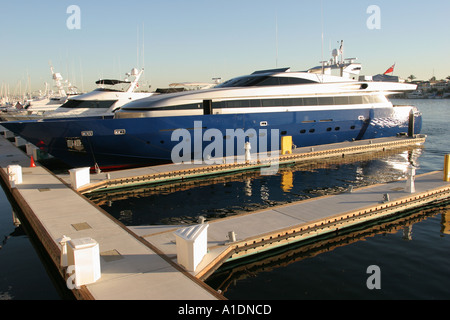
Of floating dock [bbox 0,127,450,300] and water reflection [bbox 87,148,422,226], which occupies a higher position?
floating dock [bbox 0,127,450,300]

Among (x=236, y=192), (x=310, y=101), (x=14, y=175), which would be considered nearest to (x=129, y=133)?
(x=14, y=175)

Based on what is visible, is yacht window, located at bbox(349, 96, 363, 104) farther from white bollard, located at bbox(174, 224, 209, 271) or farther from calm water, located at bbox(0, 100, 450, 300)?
white bollard, located at bbox(174, 224, 209, 271)

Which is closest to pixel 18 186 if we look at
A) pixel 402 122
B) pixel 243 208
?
pixel 243 208

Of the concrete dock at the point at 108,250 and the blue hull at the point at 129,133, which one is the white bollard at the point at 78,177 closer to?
the concrete dock at the point at 108,250

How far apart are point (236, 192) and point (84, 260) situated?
9633 millimetres

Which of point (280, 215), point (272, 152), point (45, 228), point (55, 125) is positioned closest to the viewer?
point (45, 228)

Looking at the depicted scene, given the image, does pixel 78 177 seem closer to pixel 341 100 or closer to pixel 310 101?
pixel 310 101

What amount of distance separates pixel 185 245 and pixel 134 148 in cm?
1225

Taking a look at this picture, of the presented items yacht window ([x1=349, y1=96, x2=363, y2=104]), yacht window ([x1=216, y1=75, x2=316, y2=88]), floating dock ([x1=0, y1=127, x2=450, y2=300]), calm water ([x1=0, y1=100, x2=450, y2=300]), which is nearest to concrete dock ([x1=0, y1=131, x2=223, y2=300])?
→ floating dock ([x1=0, y1=127, x2=450, y2=300])

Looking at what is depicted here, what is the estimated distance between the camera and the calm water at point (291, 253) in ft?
25.4

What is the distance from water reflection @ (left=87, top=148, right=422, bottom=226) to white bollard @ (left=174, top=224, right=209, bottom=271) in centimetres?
436

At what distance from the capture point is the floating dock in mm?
6684
